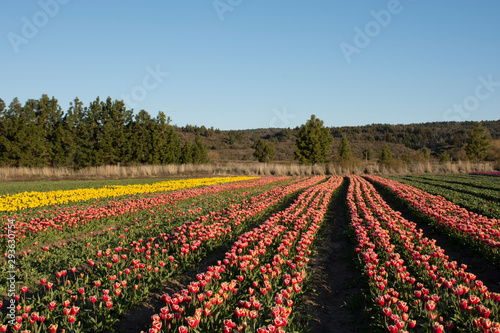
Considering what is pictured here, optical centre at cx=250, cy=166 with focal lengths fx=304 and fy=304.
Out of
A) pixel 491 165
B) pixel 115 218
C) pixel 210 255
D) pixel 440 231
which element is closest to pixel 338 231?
pixel 440 231

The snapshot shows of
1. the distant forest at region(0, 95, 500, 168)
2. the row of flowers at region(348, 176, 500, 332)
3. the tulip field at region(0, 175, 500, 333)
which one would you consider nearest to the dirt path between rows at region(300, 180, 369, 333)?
the tulip field at region(0, 175, 500, 333)

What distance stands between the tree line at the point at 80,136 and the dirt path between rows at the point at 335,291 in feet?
104

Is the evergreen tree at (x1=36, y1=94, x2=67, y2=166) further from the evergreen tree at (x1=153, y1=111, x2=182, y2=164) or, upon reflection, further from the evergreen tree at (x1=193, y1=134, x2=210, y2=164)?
the evergreen tree at (x1=193, y1=134, x2=210, y2=164)

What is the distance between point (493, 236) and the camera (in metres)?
6.07

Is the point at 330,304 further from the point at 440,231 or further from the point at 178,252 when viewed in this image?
Result: the point at 440,231

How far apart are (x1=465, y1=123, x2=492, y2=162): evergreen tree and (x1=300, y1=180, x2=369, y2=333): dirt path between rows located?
171ft

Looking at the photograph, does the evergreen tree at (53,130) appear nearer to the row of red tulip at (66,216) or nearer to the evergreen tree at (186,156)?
the evergreen tree at (186,156)

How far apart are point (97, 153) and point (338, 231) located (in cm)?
3095

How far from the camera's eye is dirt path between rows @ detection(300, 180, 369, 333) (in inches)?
148

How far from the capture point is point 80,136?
34125 millimetres

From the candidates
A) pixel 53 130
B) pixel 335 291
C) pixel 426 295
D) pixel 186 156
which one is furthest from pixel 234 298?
pixel 186 156

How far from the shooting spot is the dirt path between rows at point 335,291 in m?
3.76

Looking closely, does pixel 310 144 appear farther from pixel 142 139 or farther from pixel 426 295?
pixel 426 295

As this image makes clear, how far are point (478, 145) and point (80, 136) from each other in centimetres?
5630
